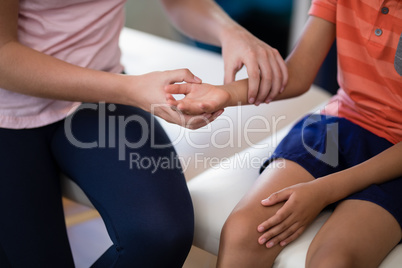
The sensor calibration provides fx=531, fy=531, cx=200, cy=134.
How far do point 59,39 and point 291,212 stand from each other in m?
0.58

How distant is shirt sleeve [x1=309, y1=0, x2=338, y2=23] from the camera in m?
1.14

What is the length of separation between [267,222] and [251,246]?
0.16ft

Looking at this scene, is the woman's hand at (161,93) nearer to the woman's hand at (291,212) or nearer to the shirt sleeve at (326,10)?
the woman's hand at (291,212)

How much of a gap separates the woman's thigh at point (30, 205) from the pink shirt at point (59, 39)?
36mm

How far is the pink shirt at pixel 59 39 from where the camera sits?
1051 mm

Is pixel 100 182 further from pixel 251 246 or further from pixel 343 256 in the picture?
pixel 343 256

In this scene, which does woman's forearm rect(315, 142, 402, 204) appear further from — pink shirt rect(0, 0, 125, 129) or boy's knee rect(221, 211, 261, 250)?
pink shirt rect(0, 0, 125, 129)

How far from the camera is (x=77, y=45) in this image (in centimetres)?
112

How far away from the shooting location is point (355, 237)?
88 cm

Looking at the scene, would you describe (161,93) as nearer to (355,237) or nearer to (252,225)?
(252,225)

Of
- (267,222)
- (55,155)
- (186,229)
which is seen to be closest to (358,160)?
(267,222)

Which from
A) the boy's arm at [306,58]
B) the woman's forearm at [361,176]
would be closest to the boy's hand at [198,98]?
the boy's arm at [306,58]

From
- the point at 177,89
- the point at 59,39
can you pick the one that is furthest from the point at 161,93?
the point at 59,39

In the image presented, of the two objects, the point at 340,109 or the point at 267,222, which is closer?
the point at 267,222
